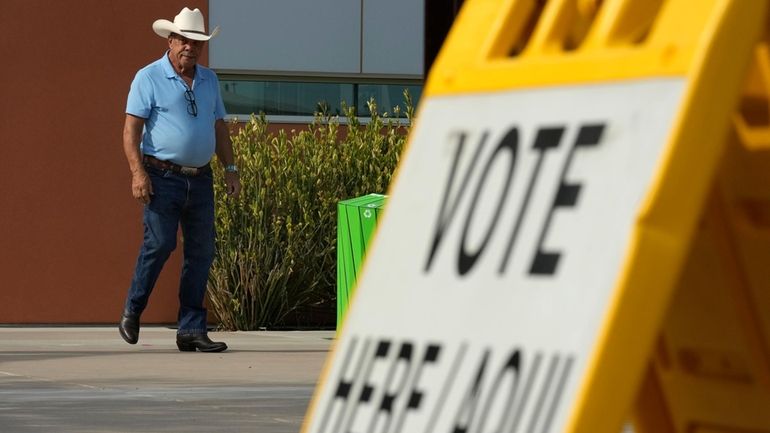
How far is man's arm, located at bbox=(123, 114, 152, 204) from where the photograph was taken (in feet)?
34.3

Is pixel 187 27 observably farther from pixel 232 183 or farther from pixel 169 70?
pixel 232 183

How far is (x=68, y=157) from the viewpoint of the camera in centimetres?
1479

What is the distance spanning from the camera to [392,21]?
15656 millimetres

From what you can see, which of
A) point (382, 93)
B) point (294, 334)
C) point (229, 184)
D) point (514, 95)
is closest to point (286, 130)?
point (382, 93)

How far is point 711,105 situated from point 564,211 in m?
0.26

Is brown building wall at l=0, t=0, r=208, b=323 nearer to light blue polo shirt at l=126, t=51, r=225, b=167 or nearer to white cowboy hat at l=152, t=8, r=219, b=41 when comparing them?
white cowboy hat at l=152, t=8, r=219, b=41

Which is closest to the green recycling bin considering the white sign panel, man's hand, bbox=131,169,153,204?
man's hand, bbox=131,169,153,204

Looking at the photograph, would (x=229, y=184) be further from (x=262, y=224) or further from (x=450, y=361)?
(x=450, y=361)

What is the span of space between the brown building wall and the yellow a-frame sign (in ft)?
39.5


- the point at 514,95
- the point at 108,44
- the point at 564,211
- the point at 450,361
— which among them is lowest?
the point at 450,361

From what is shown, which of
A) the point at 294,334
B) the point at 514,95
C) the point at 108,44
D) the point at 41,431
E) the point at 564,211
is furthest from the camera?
the point at 108,44

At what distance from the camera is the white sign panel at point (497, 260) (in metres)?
2.31

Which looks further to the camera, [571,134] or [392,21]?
[392,21]

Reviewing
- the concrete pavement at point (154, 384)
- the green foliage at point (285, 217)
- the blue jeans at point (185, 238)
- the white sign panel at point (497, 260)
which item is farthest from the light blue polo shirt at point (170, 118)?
the white sign panel at point (497, 260)
